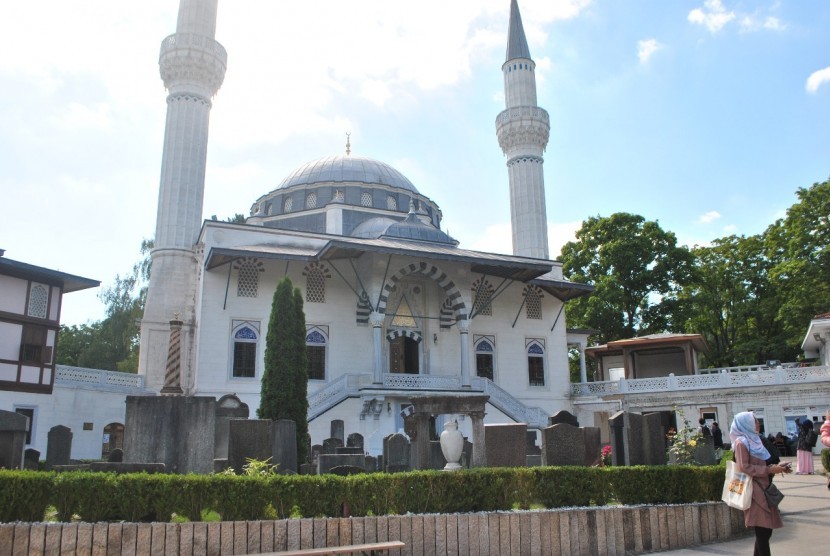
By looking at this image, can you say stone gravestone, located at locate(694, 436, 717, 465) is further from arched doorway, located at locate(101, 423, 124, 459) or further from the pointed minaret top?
the pointed minaret top

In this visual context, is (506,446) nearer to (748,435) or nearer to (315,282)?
(748,435)

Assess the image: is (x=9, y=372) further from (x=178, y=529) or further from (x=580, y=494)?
(x=580, y=494)

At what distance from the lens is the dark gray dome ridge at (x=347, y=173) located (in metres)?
32.1

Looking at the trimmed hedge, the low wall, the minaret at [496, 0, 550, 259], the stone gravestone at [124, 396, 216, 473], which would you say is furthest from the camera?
the minaret at [496, 0, 550, 259]

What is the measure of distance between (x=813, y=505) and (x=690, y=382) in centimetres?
1518

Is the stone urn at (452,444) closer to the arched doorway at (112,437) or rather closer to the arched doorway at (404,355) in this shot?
the arched doorway at (112,437)

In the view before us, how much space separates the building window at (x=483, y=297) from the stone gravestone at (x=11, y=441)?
1810 centimetres

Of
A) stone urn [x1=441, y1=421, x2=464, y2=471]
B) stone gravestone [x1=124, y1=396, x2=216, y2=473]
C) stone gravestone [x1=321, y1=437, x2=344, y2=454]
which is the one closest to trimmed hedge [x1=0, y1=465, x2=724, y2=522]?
stone urn [x1=441, y1=421, x2=464, y2=471]

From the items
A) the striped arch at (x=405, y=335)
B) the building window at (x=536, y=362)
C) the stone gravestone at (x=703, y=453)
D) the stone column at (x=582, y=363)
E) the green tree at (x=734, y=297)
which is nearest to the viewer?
the stone gravestone at (x=703, y=453)

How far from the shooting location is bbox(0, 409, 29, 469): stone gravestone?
709 cm

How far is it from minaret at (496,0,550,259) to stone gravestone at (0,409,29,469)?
77.0ft

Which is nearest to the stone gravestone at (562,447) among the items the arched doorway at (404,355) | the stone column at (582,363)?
the arched doorway at (404,355)

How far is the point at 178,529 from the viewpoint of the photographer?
18.0 ft

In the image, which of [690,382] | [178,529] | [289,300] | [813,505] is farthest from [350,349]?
[178,529]
